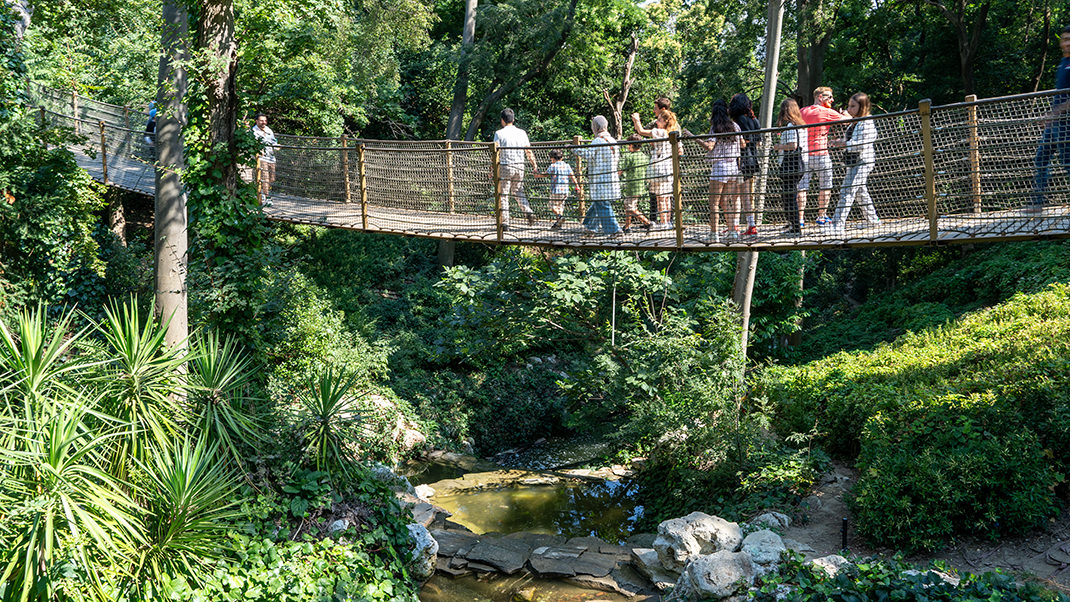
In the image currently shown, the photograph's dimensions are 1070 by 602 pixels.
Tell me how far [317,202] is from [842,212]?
215 inches

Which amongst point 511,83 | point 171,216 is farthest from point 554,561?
point 511,83

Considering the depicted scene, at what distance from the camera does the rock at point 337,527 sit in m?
5.30

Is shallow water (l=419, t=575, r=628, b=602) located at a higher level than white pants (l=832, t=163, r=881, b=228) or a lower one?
lower

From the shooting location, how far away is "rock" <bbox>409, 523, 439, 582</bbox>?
19.2 feet

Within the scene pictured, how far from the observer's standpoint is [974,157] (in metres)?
5.07

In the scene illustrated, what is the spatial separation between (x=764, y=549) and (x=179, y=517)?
12.5ft

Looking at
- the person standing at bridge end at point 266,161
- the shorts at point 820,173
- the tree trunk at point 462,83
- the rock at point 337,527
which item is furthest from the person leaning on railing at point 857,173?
the tree trunk at point 462,83

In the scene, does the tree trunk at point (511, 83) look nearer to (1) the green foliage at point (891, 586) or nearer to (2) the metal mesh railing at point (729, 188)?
(2) the metal mesh railing at point (729, 188)

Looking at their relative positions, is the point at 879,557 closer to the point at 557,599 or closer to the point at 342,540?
the point at 557,599

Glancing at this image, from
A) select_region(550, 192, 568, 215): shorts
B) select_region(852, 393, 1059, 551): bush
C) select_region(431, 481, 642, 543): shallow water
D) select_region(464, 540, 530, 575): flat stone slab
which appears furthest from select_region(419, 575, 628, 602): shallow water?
select_region(550, 192, 568, 215): shorts

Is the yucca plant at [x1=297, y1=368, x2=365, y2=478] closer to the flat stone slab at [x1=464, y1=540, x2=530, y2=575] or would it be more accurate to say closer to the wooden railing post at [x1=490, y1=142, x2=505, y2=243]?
the flat stone slab at [x1=464, y1=540, x2=530, y2=575]

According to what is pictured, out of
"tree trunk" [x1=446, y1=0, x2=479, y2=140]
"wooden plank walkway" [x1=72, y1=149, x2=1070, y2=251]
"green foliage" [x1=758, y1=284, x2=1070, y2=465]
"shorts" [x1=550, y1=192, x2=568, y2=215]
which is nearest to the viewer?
"wooden plank walkway" [x1=72, y1=149, x2=1070, y2=251]

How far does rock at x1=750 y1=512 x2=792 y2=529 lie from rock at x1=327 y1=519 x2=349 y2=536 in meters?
3.16

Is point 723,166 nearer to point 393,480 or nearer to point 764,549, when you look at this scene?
point 764,549
